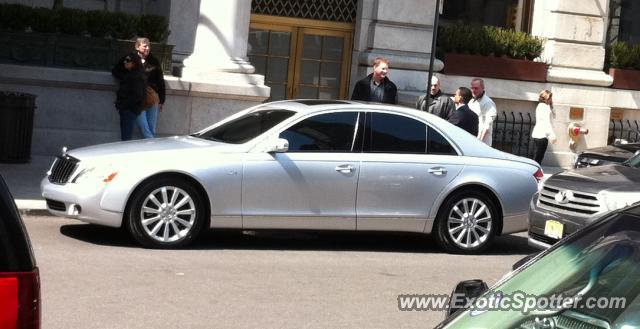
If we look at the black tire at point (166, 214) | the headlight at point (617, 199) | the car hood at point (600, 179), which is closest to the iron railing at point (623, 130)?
the car hood at point (600, 179)

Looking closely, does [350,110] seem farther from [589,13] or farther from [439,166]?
[589,13]

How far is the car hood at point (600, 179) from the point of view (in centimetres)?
1172

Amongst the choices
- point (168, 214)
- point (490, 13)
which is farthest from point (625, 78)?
point (168, 214)

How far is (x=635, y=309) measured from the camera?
155 inches

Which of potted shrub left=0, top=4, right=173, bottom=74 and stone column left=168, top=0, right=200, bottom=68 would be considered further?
stone column left=168, top=0, right=200, bottom=68

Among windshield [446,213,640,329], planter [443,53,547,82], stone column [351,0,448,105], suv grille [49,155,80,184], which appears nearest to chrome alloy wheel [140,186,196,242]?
suv grille [49,155,80,184]

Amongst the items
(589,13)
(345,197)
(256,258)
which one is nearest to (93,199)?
(256,258)

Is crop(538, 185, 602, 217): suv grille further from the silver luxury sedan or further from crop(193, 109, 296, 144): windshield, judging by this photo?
crop(193, 109, 296, 144): windshield

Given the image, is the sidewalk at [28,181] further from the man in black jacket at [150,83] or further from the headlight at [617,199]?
the headlight at [617,199]

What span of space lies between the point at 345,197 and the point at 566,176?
7.82 feet

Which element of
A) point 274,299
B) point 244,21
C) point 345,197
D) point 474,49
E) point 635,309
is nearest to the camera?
point 635,309

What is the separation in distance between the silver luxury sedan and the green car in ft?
22.5

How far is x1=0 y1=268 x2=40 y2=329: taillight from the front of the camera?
3939 mm

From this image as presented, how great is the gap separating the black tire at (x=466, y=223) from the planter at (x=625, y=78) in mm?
11790
